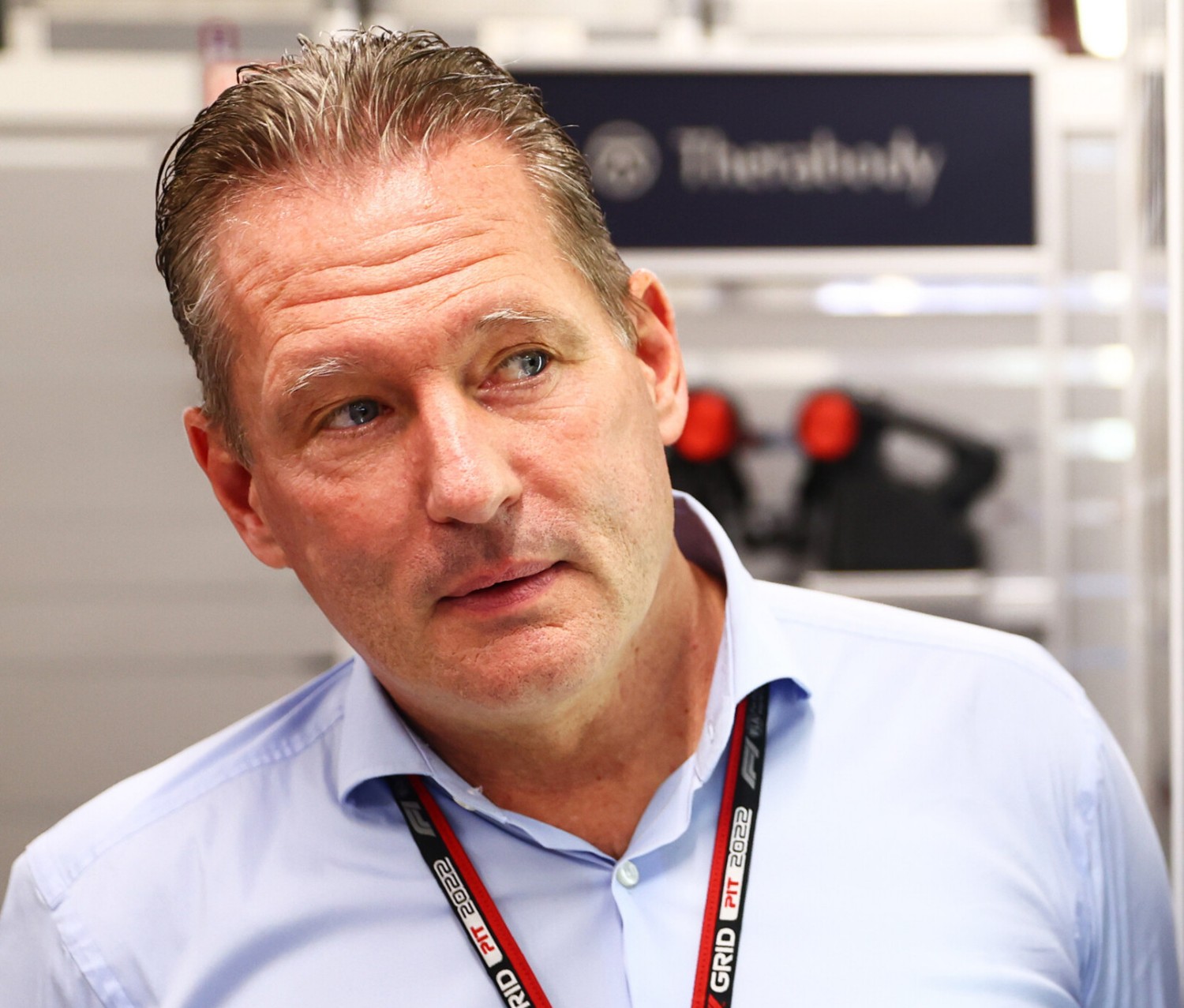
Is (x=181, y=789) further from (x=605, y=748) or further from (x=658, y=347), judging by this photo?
(x=658, y=347)

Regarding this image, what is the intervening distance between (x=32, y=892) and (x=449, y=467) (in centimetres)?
61

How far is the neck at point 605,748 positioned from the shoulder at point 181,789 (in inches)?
6.3

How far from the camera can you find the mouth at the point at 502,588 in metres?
1.12

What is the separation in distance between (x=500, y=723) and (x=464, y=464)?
25 cm

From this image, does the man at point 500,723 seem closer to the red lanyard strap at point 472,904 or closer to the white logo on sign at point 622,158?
the red lanyard strap at point 472,904

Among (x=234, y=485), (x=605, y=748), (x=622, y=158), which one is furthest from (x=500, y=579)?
(x=622, y=158)

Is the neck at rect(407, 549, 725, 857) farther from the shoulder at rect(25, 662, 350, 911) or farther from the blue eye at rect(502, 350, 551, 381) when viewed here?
the blue eye at rect(502, 350, 551, 381)

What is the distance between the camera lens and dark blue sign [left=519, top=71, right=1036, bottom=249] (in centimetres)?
261

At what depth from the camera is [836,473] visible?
275 centimetres

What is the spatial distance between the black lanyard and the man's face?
142 millimetres

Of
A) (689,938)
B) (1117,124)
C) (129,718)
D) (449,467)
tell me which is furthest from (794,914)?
(1117,124)

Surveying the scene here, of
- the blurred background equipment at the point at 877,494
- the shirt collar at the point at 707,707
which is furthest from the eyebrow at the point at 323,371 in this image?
the blurred background equipment at the point at 877,494

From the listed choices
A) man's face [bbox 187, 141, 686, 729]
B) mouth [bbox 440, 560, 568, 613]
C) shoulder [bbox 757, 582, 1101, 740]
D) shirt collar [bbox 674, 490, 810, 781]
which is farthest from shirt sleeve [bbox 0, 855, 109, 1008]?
shoulder [bbox 757, 582, 1101, 740]

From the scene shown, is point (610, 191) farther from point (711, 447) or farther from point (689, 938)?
point (689, 938)
